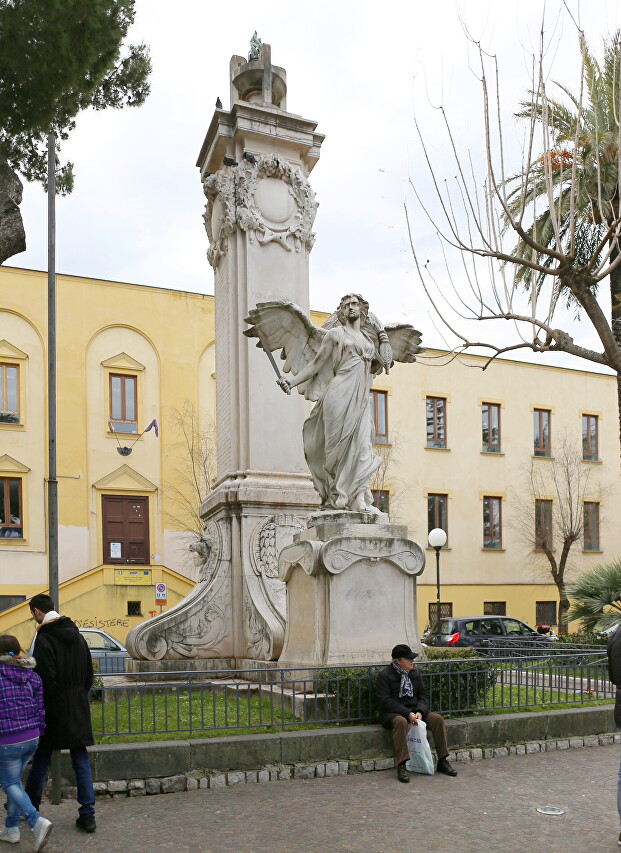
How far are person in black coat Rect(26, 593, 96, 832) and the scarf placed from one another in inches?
124

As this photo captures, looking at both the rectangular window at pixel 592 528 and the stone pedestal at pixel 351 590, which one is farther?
the rectangular window at pixel 592 528

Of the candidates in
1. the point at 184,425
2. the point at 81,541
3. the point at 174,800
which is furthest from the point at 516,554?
the point at 174,800

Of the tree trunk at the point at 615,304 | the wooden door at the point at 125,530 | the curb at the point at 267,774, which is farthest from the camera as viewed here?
the wooden door at the point at 125,530

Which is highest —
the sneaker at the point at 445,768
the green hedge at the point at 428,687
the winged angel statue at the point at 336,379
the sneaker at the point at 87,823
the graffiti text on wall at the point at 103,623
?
the winged angel statue at the point at 336,379

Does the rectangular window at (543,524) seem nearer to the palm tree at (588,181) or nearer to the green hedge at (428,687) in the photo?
the palm tree at (588,181)

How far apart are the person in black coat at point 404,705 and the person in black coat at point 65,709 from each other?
2.88 metres

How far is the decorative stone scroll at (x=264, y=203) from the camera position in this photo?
1260 cm

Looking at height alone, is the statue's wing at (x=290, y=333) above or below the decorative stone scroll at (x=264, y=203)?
below

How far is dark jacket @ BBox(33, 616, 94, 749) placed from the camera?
244 inches

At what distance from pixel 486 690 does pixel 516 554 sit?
93.0 feet

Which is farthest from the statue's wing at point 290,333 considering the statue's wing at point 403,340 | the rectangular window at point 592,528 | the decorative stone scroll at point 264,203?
the rectangular window at point 592,528

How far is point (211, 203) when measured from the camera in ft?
44.0

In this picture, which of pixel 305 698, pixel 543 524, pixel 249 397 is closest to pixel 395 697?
pixel 305 698

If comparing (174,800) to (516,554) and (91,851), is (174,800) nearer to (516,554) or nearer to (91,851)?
(91,851)
